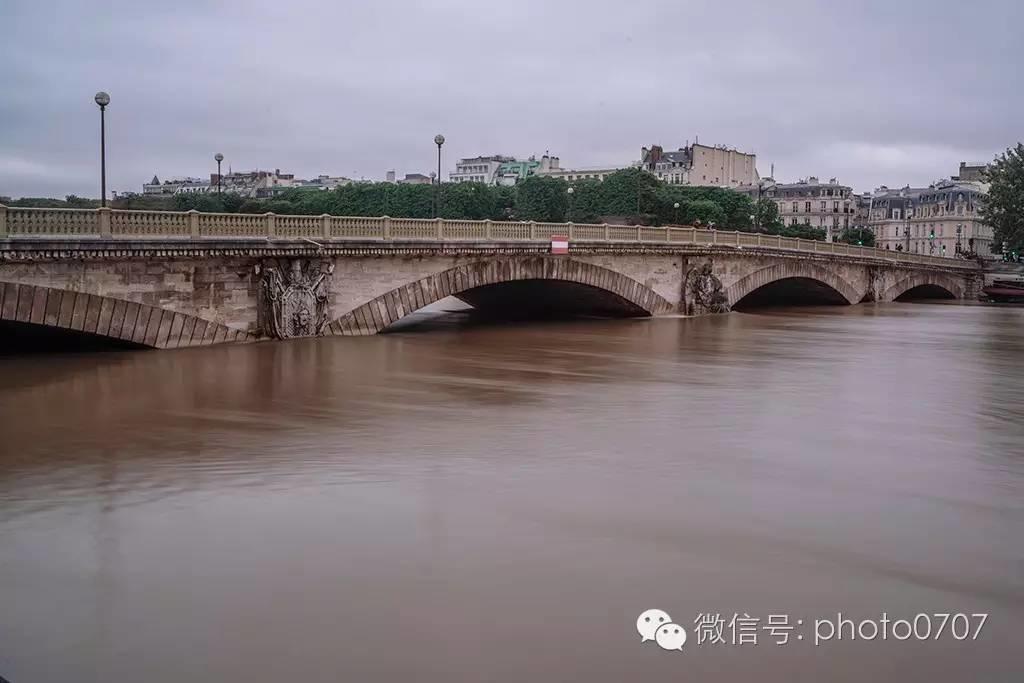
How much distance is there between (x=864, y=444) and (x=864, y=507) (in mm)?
3851

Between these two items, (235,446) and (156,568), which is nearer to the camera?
(156,568)

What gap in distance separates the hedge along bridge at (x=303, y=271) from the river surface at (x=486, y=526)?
97.0 inches

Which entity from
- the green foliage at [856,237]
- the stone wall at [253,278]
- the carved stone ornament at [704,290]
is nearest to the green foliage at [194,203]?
the carved stone ornament at [704,290]

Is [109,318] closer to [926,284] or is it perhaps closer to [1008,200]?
[926,284]

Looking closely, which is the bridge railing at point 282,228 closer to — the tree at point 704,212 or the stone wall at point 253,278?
the stone wall at point 253,278

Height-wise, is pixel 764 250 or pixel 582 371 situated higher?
pixel 764 250

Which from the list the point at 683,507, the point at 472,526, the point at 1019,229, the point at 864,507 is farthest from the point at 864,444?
the point at 1019,229

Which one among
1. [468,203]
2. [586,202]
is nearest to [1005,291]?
[586,202]

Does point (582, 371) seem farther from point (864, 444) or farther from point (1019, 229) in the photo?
point (1019, 229)

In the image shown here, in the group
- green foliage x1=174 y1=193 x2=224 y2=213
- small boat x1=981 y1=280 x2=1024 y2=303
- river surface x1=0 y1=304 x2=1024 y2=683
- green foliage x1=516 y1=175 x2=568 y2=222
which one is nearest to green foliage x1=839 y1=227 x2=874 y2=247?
green foliage x1=516 y1=175 x2=568 y2=222

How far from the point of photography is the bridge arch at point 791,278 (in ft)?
148

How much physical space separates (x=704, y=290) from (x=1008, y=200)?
4520cm

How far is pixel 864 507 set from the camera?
412 inches

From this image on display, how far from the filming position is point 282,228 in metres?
25.0
